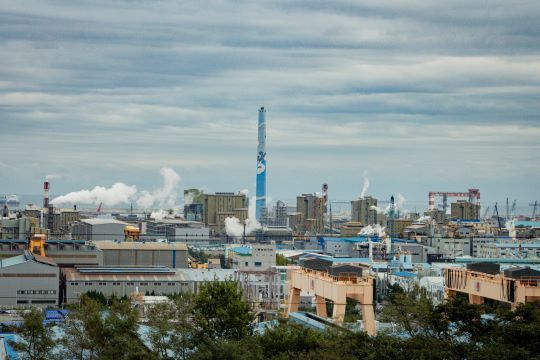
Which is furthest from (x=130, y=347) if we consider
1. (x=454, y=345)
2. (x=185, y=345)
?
(x=454, y=345)

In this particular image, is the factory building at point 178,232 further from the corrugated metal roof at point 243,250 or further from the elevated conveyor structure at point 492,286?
the elevated conveyor structure at point 492,286

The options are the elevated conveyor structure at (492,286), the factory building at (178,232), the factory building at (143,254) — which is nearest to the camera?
the elevated conveyor structure at (492,286)

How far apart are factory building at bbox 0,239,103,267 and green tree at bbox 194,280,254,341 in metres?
28.4

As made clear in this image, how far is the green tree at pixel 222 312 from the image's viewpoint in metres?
19.8

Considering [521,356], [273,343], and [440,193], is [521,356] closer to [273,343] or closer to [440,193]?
[273,343]

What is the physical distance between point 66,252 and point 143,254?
230 inches

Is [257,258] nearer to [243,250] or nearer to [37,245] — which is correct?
[243,250]

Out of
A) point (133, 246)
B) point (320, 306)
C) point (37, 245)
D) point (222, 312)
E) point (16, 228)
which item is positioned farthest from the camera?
point (16, 228)

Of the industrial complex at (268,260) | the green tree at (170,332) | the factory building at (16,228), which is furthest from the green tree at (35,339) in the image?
the factory building at (16,228)

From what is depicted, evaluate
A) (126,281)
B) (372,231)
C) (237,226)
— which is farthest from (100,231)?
(126,281)

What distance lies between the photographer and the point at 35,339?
17.5 meters

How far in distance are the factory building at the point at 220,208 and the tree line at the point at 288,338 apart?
253ft

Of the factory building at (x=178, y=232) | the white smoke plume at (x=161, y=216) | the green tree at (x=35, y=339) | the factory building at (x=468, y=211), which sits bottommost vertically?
the green tree at (x=35, y=339)

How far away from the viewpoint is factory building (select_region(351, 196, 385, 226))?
355 feet
